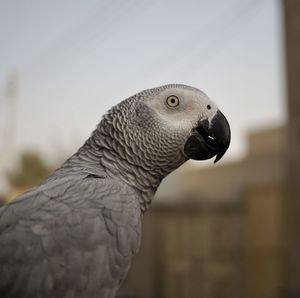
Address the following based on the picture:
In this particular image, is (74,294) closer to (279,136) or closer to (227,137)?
(227,137)

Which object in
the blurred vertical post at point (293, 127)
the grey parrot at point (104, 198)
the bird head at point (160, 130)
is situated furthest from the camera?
the blurred vertical post at point (293, 127)

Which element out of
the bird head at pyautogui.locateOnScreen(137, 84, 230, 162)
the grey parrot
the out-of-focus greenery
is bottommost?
the out-of-focus greenery

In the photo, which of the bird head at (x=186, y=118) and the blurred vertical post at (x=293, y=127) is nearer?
the bird head at (x=186, y=118)

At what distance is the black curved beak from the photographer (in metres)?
1.05

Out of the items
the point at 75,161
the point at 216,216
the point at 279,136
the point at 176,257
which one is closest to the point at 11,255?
the point at 75,161

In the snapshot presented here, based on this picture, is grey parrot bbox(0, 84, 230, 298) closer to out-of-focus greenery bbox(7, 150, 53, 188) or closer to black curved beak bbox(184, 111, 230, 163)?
black curved beak bbox(184, 111, 230, 163)

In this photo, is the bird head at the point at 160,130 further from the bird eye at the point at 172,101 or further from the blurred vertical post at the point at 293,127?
the blurred vertical post at the point at 293,127

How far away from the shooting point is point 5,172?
3611 millimetres

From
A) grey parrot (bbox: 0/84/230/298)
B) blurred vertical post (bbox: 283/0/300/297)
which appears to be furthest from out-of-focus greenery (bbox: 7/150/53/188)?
grey parrot (bbox: 0/84/230/298)

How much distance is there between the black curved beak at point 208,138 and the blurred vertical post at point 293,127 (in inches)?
85.3

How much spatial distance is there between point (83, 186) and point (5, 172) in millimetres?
2859

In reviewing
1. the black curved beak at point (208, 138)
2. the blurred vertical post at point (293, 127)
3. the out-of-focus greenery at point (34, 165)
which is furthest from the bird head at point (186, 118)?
the out-of-focus greenery at point (34, 165)

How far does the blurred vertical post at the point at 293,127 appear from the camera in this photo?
3080 mm

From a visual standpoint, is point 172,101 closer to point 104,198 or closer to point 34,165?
point 104,198
